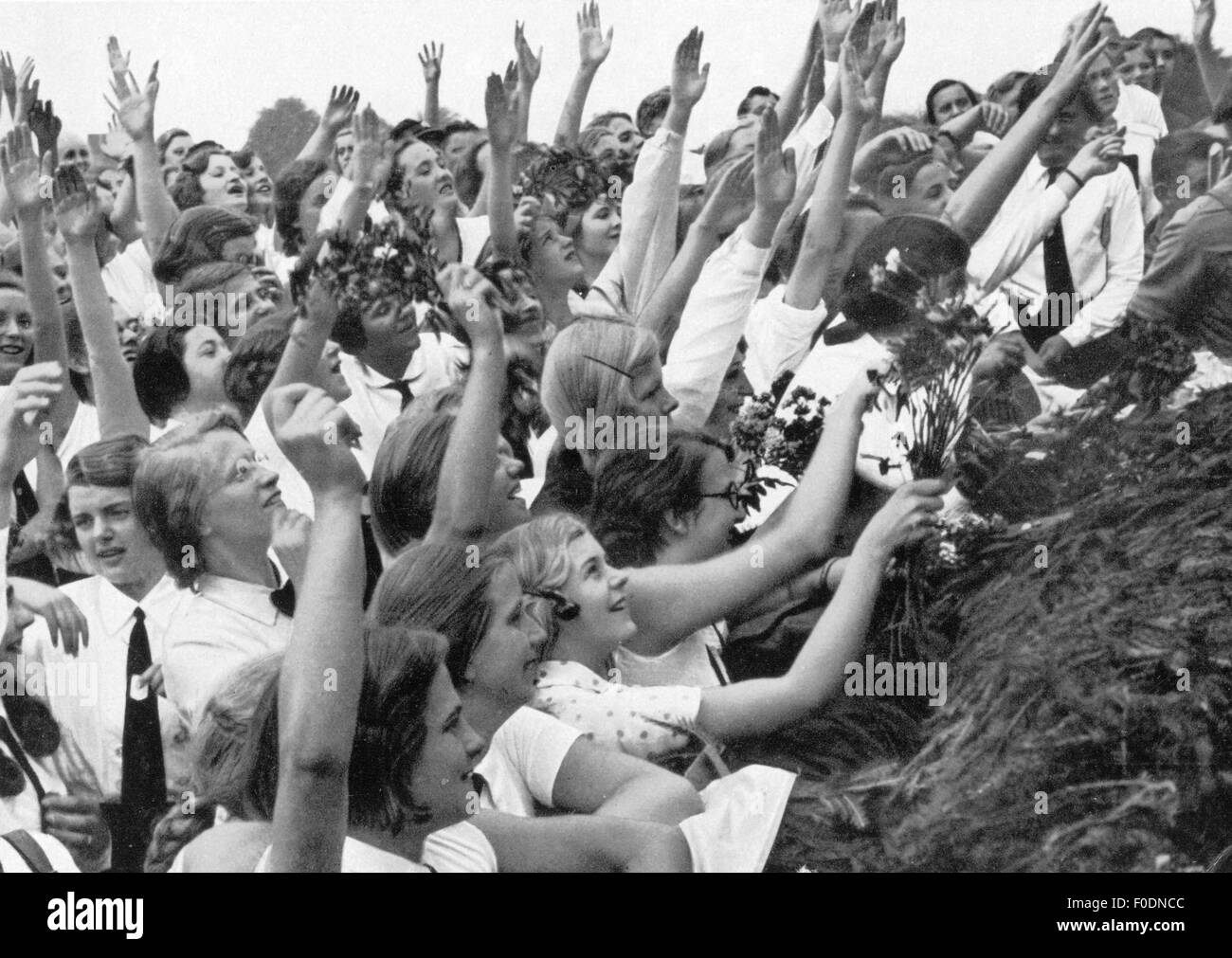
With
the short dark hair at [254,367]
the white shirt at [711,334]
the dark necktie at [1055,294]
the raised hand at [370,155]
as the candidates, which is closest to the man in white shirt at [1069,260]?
the dark necktie at [1055,294]

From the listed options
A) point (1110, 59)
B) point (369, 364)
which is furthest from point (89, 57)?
point (1110, 59)

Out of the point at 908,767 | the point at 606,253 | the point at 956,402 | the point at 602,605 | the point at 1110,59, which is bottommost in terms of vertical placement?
the point at 908,767

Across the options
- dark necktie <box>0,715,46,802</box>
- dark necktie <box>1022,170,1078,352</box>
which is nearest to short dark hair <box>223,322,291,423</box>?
dark necktie <box>0,715,46,802</box>

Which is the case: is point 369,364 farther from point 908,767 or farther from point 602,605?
point 908,767

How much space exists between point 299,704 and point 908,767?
1655 mm

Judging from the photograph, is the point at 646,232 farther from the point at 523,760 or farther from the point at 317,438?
the point at 523,760

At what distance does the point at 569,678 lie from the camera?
4.56 m

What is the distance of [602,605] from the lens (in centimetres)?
456

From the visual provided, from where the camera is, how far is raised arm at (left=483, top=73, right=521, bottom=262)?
4.73 m

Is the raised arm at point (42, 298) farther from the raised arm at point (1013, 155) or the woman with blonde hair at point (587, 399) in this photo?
the raised arm at point (1013, 155)

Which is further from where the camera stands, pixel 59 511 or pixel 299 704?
pixel 59 511

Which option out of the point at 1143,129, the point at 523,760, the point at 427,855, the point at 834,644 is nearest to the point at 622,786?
the point at 523,760

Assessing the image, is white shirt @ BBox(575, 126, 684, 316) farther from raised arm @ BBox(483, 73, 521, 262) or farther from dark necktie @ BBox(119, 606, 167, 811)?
dark necktie @ BBox(119, 606, 167, 811)

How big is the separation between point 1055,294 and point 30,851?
10.8ft
